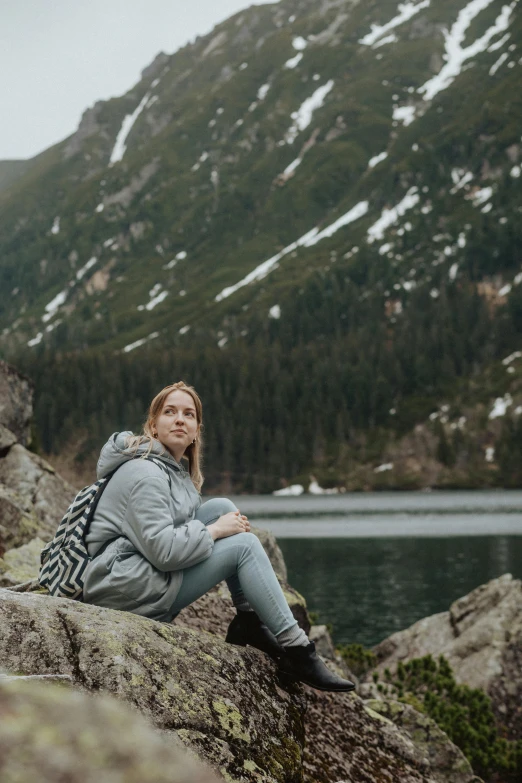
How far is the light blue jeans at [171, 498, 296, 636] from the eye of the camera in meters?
6.93

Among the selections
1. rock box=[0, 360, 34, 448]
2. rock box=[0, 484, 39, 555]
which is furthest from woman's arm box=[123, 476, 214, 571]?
rock box=[0, 360, 34, 448]

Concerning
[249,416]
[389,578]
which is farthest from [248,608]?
[249,416]

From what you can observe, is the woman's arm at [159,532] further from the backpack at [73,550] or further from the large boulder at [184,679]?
the large boulder at [184,679]

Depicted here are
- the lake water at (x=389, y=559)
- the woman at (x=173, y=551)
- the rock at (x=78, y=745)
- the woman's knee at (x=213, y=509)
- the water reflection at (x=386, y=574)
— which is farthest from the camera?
the lake water at (x=389, y=559)

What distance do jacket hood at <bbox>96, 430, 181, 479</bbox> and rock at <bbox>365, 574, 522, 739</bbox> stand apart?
8.25m

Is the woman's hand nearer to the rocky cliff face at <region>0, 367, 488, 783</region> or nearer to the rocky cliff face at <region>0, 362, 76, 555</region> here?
the rocky cliff face at <region>0, 367, 488, 783</region>

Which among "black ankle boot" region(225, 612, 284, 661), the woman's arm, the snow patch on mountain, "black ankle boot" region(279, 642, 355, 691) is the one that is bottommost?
the snow patch on mountain

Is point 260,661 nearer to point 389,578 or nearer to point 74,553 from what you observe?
point 74,553

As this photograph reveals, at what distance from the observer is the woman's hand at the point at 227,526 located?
6992mm

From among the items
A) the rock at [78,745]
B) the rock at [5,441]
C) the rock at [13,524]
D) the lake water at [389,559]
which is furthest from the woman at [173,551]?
the lake water at [389,559]

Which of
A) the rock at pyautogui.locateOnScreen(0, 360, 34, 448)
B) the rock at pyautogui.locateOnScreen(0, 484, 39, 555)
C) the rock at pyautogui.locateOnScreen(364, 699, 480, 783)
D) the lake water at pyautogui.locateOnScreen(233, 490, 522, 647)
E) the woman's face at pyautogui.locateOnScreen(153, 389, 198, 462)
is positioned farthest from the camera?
the lake water at pyautogui.locateOnScreen(233, 490, 522, 647)

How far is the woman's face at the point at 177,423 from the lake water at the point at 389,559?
26.0 m

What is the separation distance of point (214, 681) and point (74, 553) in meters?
1.66

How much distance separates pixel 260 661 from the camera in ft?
22.9
